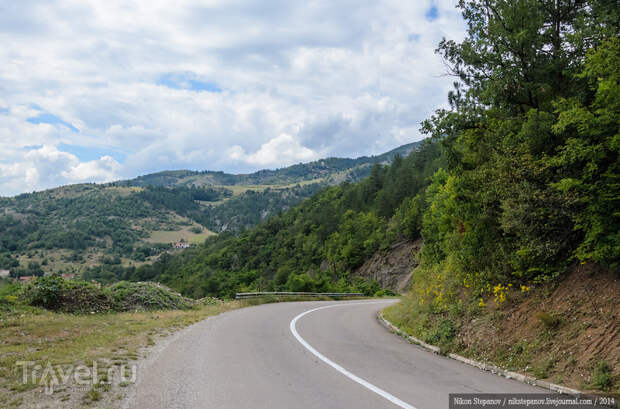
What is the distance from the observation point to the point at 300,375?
7617mm

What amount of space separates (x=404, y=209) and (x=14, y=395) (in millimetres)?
64316

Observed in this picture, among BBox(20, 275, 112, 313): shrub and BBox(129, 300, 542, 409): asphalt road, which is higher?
BBox(20, 275, 112, 313): shrub

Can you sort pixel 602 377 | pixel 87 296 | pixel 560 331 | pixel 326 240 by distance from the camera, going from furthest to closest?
pixel 326 240 → pixel 87 296 → pixel 560 331 → pixel 602 377

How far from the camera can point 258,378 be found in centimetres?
734

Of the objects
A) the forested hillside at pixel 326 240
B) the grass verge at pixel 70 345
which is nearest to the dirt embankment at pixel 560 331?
the grass verge at pixel 70 345

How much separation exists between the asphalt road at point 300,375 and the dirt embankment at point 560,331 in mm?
798

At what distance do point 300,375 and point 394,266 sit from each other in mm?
55765

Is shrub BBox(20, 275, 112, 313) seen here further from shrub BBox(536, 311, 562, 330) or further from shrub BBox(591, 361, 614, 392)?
shrub BBox(591, 361, 614, 392)

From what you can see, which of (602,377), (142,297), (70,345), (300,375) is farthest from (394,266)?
(602,377)

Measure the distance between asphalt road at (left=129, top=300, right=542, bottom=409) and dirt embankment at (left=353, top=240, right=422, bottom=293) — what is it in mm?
44474

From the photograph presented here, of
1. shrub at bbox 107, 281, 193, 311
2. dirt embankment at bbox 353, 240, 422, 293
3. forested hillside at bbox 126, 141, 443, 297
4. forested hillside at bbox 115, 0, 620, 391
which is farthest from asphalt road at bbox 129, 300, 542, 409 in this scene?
dirt embankment at bbox 353, 240, 422, 293

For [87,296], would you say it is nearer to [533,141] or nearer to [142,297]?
[142,297]

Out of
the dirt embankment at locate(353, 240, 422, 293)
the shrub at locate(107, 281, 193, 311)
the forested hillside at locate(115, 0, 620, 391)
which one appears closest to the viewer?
the forested hillside at locate(115, 0, 620, 391)

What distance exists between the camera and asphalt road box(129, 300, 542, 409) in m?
6.07
